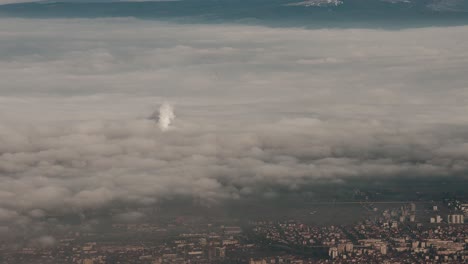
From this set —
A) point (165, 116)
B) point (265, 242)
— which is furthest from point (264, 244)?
point (165, 116)

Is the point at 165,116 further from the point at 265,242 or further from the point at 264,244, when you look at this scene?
the point at 264,244

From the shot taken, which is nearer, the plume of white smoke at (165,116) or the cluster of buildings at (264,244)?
the cluster of buildings at (264,244)

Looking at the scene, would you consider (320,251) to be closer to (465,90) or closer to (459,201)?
(459,201)

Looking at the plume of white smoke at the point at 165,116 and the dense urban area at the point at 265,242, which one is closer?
the dense urban area at the point at 265,242

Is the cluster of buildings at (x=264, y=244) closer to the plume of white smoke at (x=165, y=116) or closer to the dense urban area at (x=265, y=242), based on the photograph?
the dense urban area at (x=265, y=242)

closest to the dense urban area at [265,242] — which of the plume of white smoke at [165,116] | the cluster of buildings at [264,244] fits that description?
the cluster of buildings at [264,244]

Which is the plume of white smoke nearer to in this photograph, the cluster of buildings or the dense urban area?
the dense urban area

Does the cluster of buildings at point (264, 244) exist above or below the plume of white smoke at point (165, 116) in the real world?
below
